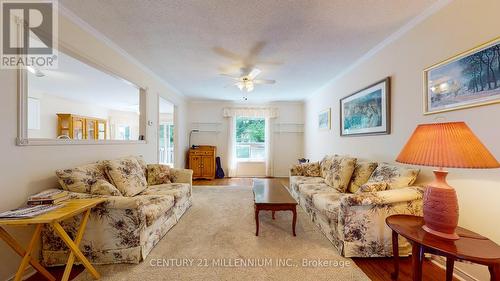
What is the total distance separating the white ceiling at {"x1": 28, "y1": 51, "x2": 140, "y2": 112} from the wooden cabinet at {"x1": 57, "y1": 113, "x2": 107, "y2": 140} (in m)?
0.59

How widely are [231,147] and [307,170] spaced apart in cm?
289

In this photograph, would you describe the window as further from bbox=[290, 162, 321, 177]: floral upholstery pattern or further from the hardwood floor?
the hardwood floor

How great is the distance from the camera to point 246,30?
7.51 ft

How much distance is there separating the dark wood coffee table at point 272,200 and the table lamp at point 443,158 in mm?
1213

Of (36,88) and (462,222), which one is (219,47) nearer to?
(462,222)

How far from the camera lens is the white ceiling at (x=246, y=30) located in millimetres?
1885

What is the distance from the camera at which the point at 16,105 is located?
5.37 feet

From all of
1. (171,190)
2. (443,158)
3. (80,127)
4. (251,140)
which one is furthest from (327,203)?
(80,127)

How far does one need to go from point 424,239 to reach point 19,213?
266 cm

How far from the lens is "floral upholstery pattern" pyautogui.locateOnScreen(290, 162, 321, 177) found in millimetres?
3859

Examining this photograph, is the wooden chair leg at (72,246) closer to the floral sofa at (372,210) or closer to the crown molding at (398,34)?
the floral sofa at (372,210)

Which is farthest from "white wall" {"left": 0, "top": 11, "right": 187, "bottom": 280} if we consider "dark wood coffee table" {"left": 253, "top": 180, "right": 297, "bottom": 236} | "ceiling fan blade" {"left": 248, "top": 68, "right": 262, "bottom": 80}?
Answer: "dark wood coffee table" {"left": 253, "top": 180, "right": 297, "bottom": 236}

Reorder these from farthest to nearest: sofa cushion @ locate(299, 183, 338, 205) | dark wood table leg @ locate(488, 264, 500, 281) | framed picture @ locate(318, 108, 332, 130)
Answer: framed picture @ locate(318, 108, 332, 130), sofa cushion @ locate(299, 183, 338, 205), dark wood table leg @ locate(488, 264, 500, 281)

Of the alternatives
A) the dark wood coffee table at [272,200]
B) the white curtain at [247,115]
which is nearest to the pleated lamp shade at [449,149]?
the dark wood coffee table at [272,200]
